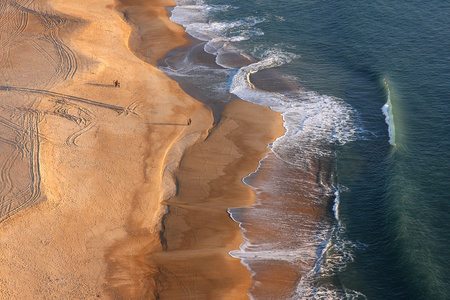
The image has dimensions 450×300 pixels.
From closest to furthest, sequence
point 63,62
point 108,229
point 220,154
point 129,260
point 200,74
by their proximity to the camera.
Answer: point 129,260
point 108,229
point 220,154
point 63,62
point 200,74

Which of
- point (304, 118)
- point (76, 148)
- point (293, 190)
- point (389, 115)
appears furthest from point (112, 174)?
point (389, 115)

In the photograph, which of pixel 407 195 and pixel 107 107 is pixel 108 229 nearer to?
pixel 107 107

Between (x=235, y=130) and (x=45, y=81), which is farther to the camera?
(x=45, y=81)

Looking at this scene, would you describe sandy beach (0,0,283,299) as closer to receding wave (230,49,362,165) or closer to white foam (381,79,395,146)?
receding wave (230,49,362,165)

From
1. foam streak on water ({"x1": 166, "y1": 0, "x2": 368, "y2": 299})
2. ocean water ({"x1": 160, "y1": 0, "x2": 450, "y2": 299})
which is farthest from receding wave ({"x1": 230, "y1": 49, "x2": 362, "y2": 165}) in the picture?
ocean water ({"x1": 160, "y1": 0, "x2": 450, "y2": 299})

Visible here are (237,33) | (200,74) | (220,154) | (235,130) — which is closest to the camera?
(220,154)

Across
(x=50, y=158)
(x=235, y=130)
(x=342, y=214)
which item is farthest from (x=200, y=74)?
(x=342, y=214)
